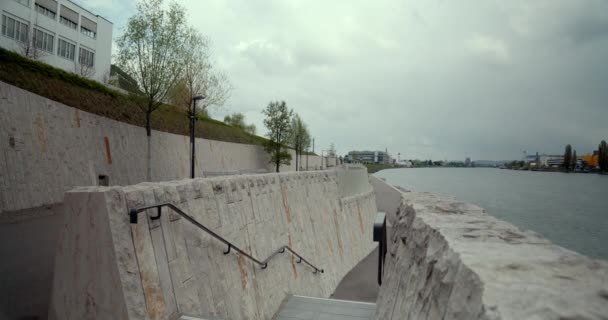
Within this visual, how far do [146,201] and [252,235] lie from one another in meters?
3.71

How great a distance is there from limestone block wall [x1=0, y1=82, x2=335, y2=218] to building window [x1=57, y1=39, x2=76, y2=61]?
2290cm

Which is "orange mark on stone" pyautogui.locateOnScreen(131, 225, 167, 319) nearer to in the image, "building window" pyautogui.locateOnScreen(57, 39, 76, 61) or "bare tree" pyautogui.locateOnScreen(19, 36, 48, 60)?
"bare tree" pyautogui.locateOnScreen(19, 36, 48, 60)

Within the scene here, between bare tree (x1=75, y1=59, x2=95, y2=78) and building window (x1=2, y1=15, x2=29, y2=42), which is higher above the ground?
building window (x1=2, y1=15, x2=29, y2=42)

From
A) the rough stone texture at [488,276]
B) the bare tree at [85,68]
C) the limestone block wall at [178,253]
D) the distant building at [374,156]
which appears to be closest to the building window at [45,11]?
the bare tree at [85,68]

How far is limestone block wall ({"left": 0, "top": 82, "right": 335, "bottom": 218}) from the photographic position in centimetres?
1129

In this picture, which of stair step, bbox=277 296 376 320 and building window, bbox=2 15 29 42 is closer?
stair step, bbox=277 296 376 320

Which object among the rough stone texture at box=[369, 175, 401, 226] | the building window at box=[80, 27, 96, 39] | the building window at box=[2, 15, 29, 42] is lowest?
the rough stone texture at box=[369, 175, 401, 226]

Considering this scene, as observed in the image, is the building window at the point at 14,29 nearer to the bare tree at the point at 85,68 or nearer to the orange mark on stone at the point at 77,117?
the bare tree at the point at 85,68

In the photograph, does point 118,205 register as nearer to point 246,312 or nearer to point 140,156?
point 246,312

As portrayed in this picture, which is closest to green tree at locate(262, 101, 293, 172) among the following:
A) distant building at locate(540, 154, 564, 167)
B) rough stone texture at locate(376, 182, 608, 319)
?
rough stone texture at locate(376, 182, 608, 319)

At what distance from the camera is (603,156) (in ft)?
141

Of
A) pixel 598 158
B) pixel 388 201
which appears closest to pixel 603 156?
pixel 598 158

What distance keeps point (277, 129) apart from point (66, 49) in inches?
914

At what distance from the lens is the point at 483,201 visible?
1832 inches
